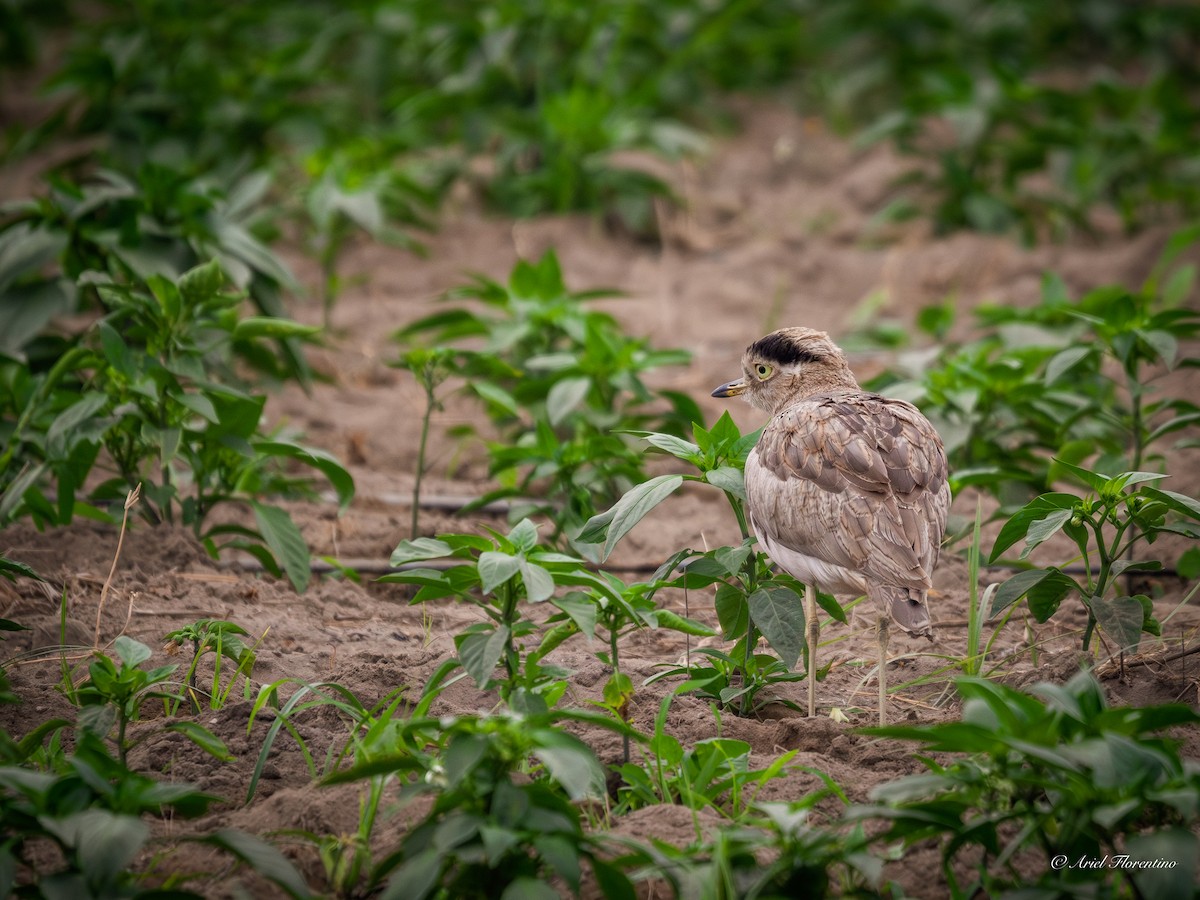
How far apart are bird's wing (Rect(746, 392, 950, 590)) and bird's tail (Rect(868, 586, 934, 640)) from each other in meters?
0.03

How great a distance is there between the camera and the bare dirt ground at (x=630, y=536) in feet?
11.6

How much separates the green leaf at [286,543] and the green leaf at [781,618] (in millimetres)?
1630

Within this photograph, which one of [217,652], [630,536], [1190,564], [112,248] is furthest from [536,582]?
[112,248]

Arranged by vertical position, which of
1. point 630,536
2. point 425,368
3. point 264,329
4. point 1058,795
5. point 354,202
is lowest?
point 630,536

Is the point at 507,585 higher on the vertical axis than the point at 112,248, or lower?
lower

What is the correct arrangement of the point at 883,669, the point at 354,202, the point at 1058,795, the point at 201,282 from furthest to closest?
1. the point at 354,202
2. the point at 201,282
3. the point at 883,669
4. the point at 1058,795

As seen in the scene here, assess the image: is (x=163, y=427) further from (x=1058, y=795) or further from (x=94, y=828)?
(x=1058, y=795)

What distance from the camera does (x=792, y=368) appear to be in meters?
4.90

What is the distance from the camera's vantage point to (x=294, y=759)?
3504 millimetres

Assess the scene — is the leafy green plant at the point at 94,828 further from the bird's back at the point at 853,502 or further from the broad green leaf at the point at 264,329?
the broad green leaf at the point at 264,329

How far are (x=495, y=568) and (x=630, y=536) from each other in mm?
2139

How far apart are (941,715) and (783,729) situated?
1.69ft

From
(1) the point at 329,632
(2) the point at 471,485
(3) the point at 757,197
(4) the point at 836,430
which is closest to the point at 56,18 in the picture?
(3) the point at 757,197

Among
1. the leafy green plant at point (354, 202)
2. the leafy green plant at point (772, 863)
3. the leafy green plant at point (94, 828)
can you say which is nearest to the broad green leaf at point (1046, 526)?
the leafy green plant at point (772, 863)
